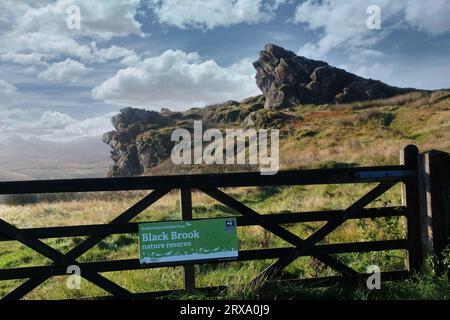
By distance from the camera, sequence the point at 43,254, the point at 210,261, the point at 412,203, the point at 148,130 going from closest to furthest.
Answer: the point at 43,254 < the point at 210,261 < the point at 412,203 < the point at 148,130

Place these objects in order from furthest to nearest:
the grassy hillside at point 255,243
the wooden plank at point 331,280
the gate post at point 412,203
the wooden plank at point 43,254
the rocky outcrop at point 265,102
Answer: the rocky outcrop at point 265,102, the gate post at point 412,203, the wooden plank at point 331,280, the grassy hillside at point 255,243, the wooden plank at point 43,254

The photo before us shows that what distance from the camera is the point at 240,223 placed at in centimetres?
626

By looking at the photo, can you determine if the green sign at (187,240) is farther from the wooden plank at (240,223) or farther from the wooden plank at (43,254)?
the wooden plank at (43,254)

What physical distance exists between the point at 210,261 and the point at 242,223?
66 centimetres

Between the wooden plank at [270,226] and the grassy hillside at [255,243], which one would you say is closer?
the grassy hillside at [255,243]

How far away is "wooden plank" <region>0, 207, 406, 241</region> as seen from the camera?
5.91 metres

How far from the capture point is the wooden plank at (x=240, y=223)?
5906 millimetres

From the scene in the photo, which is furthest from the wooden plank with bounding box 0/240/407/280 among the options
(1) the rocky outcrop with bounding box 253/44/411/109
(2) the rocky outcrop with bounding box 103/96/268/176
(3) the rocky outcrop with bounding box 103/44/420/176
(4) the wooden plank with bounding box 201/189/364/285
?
(1) the rocky outcrop with bounding box 253/44/411/109

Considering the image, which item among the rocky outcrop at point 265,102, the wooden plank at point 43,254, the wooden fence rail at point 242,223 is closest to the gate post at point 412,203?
the wooden fence rail at point 242,223

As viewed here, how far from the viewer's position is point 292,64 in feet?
343

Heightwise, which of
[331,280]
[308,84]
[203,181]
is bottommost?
[331,280]

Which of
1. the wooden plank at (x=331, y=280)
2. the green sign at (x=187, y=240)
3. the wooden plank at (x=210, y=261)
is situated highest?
the green sign at (x=187, y=240)

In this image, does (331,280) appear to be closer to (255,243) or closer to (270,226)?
(270,226)

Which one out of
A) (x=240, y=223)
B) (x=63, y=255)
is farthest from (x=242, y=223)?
(x=63, y=255)
